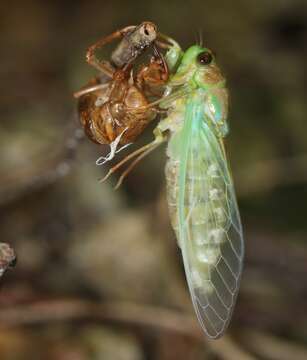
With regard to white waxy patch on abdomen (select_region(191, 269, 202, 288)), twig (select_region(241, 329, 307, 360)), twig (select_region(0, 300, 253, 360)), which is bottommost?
twig (select_region(241, 329, 307, 360))

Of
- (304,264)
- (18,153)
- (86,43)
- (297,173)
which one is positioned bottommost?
(304,264)

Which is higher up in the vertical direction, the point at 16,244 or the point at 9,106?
the point at 9,106

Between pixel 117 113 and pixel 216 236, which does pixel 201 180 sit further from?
pixel 117 113

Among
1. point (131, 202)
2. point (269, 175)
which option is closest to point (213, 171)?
point (131, 202)

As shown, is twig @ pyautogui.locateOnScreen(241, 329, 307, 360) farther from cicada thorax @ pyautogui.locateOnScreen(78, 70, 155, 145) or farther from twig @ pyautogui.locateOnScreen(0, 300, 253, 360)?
cicada thorax @ pyautogui.locateOnScreen(78, 70, 155, 145)

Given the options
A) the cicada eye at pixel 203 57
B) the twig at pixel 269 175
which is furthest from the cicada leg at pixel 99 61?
the twig at pixel 269 175

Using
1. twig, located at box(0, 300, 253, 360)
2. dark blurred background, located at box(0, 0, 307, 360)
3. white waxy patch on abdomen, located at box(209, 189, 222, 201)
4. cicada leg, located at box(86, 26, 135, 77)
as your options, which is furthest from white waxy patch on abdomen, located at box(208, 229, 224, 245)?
twig, located at box(0, 300, 253, 360)

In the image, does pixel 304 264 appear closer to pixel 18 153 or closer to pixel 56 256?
pixel 56 256

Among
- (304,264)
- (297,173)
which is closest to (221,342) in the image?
(304,264)
